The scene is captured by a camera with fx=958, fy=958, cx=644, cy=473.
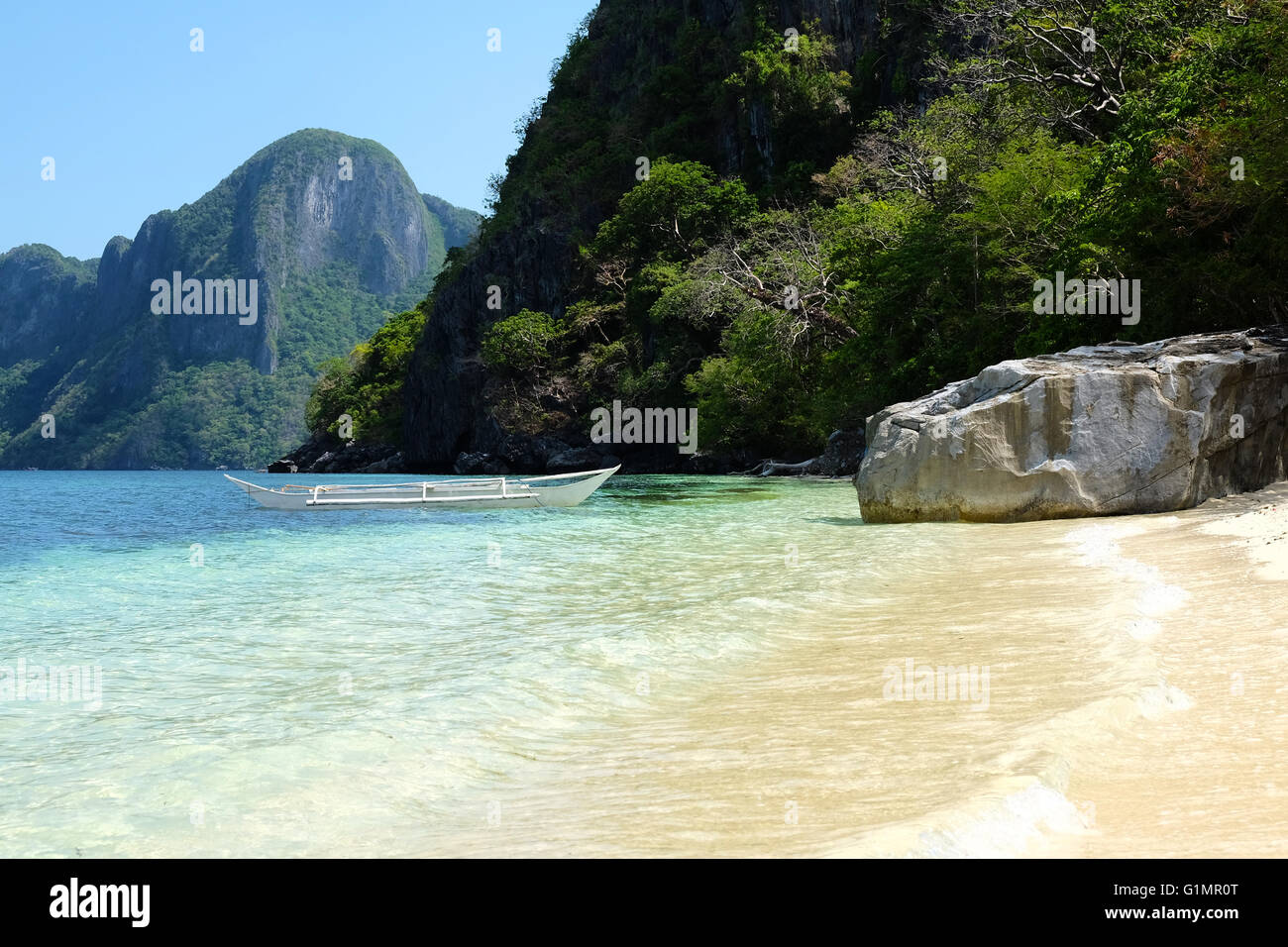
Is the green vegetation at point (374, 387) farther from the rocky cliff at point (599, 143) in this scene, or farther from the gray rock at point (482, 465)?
the gray rock at point (482, 465)

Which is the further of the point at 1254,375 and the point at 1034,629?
the point at 1254,375

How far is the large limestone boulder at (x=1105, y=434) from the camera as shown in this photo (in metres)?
13.5

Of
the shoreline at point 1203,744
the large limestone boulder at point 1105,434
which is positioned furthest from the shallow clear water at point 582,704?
the large limestone boulder at point 1105,434

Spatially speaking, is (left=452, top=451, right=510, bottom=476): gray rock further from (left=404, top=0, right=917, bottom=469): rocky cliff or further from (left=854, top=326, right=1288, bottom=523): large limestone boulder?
(left=854, top=326, right=1288, bottom=523): large limestone boulder

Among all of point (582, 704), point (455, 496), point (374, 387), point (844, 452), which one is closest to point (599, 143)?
point (374, 387)

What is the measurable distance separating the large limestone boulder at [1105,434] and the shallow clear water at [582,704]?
6.10ft

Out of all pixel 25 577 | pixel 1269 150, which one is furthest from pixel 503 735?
pixel 1269 150

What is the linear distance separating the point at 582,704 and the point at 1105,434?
1071cm

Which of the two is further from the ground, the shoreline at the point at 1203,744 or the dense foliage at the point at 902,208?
the dense foliage at the point at 902,208

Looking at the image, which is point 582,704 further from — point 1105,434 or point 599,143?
point 599,143

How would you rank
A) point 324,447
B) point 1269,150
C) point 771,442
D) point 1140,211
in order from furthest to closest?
point 324,447 < point 771,442 < point 1140,211 < point 1269,150
